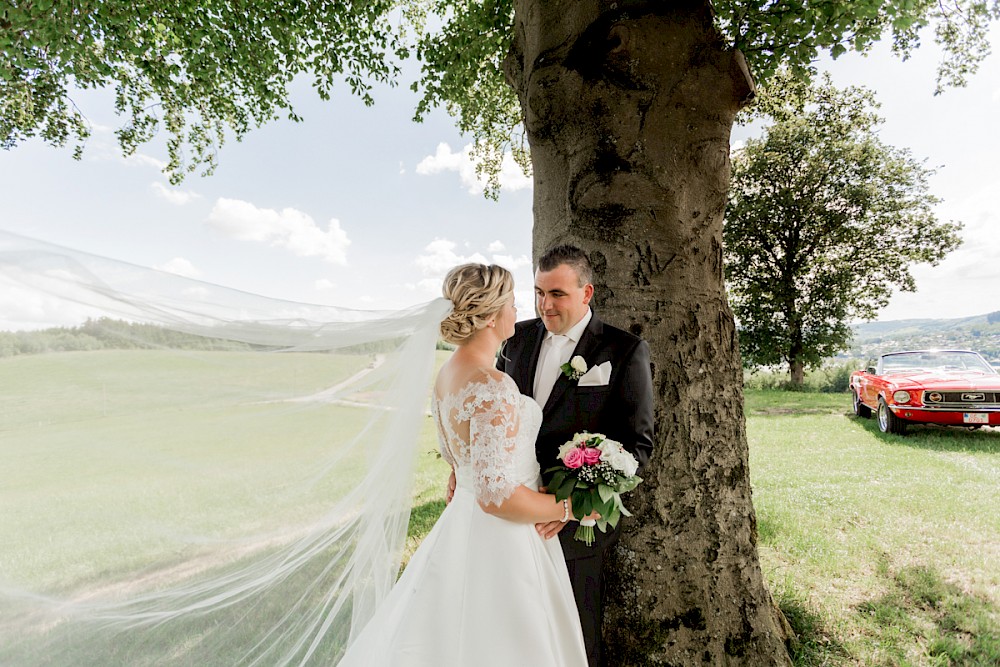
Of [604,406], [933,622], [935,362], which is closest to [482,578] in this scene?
[604,406]

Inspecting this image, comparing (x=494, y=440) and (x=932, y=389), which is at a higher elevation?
(x=494, y=440)

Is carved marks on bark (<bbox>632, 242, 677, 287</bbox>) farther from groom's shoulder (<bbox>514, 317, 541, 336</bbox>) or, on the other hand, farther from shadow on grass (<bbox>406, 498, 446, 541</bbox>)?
Result: shadow on grass (<bbox>406, 498, 446, 541</bbox>)

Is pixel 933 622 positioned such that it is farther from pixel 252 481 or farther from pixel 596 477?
pixel 252 481

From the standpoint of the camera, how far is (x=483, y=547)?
253 centimetres

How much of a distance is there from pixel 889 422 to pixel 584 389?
1191 cm

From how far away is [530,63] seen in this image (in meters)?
4.11

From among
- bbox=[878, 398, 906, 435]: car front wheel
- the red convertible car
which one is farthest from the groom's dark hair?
bbox=[878, 398, 906, 435]: car front wheel

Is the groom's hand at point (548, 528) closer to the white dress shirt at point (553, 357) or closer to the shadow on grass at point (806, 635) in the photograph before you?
the white dress shirt at point (553, 357)

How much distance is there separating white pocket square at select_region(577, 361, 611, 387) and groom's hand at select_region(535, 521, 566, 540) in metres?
0.71

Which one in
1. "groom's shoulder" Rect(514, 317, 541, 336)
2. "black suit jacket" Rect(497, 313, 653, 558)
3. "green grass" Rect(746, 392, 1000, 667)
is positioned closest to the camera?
"black suit jacket" Rect(497, 313, 653, 558)

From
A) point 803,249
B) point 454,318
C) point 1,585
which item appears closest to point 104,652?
point 1,585

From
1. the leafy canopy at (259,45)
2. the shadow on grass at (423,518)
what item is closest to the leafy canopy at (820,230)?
the leafy canopy at (259,45)

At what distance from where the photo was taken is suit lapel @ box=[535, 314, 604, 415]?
2.99 metres

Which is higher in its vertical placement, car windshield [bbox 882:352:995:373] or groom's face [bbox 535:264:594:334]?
groom's face [bbox 535:264:594:334]
